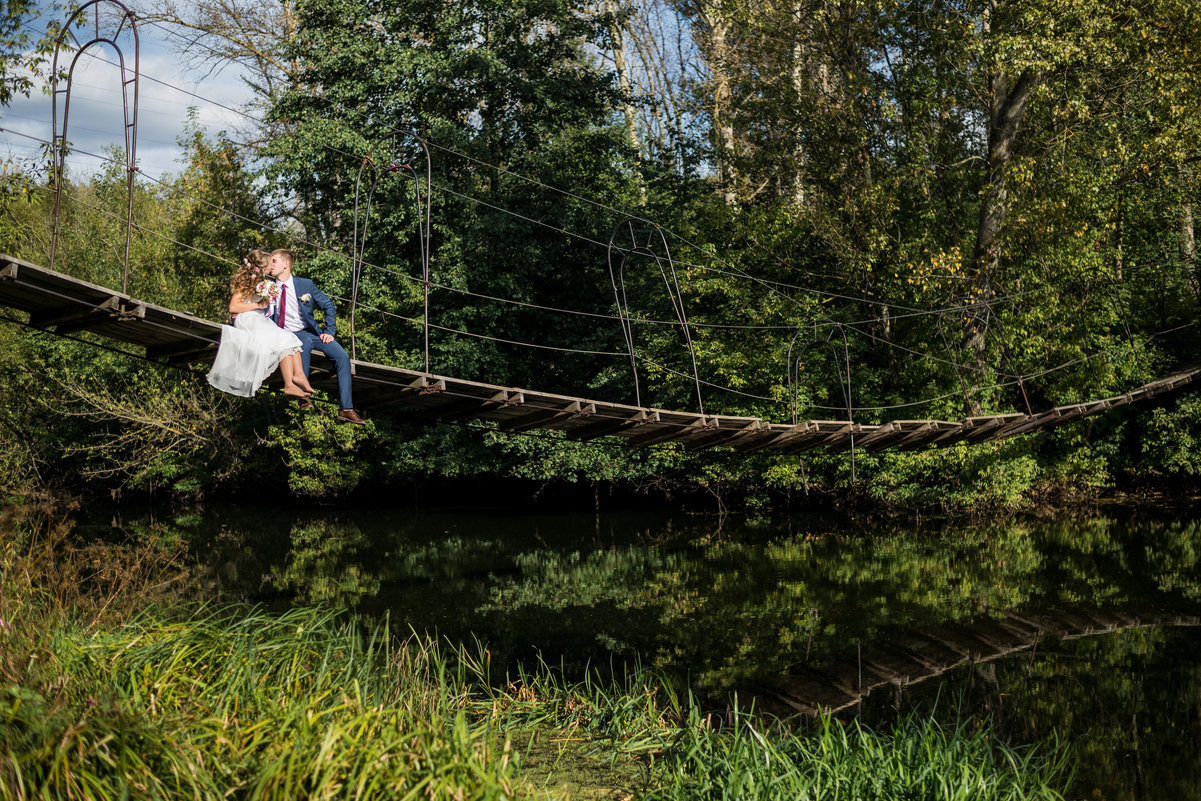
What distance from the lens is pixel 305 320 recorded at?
550 centimetres

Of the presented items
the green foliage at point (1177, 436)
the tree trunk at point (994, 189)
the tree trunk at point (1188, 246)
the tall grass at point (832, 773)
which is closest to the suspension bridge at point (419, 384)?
the tall grass at point (832, 773)

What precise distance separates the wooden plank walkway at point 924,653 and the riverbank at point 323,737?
2.50 feet

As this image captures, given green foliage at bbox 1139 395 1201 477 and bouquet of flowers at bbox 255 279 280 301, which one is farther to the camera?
green foliage at bbox 1139 395 1201 477

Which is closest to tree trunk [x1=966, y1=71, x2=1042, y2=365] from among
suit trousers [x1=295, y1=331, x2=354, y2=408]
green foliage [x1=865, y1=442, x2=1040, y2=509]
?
green foliage [x1=865, y1=442, x2=1040, y2=509]

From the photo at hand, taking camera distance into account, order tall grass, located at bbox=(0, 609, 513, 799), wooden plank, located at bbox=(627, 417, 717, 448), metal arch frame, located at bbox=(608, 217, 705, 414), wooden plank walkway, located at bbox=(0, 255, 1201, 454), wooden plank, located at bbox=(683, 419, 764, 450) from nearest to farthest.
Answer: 1. tall grass, located at bbox=(0, 609, 513, 799)
2. wooden plank walkway, located at bbox=(0, 255, 1201, 454)
3. metal arch frame, located at bbox=(608, 217, 705, 414)
4. wooden plank, located at bbox=(627, 417, 717, 448)
5. wooden plank, located at bbox=(683, 419, 764, 450)

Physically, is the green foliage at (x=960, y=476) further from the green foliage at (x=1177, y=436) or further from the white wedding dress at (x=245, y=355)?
the white wedding dress at (x=245, y=355)

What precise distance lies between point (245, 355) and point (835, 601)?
257 inches

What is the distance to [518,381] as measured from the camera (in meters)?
16.2

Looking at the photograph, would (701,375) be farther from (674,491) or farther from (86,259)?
(86,259)

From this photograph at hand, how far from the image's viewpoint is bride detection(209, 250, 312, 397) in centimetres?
507

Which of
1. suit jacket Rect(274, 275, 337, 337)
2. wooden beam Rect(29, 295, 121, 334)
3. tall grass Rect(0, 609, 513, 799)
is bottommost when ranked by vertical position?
tall grass Rect(0, 609, 513, 799)

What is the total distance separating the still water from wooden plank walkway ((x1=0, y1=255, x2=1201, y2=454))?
1.66 meters

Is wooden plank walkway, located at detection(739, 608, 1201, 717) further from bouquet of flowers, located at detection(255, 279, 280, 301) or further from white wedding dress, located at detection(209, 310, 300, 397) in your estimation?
bouquet of flowers, located at detection(255, 279, 280, 301)

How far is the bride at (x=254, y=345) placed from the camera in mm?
5066
